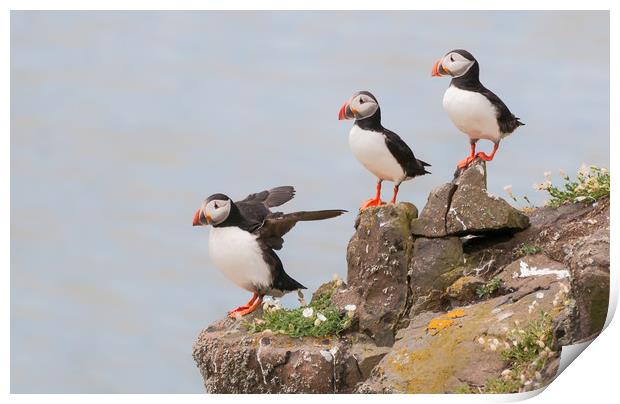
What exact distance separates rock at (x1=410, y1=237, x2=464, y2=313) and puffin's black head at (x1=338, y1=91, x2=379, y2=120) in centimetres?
83

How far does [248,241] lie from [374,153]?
3.04ft

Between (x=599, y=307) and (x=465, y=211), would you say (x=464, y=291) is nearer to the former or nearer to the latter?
(x=465, y=211)

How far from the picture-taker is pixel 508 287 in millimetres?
6895

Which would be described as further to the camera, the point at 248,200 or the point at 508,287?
the point at 248,200

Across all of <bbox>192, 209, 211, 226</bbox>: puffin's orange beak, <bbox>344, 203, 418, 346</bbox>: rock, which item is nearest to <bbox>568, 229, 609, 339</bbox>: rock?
<bbox>344, 203, 418, 346</bbox>: rock

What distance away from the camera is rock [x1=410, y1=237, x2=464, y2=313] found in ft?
22.7

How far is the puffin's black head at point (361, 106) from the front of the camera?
280 inches

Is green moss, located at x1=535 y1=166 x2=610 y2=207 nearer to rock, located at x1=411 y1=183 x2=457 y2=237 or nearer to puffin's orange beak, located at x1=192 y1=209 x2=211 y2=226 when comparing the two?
rock, located at x1=411 y1=183 x2=457 y2=237

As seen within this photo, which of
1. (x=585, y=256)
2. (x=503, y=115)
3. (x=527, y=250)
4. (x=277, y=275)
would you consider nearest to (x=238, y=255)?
(x=277, y=275)

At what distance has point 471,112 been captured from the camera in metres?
7.20

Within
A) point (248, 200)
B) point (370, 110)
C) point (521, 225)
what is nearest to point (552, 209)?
point (521, 225)
